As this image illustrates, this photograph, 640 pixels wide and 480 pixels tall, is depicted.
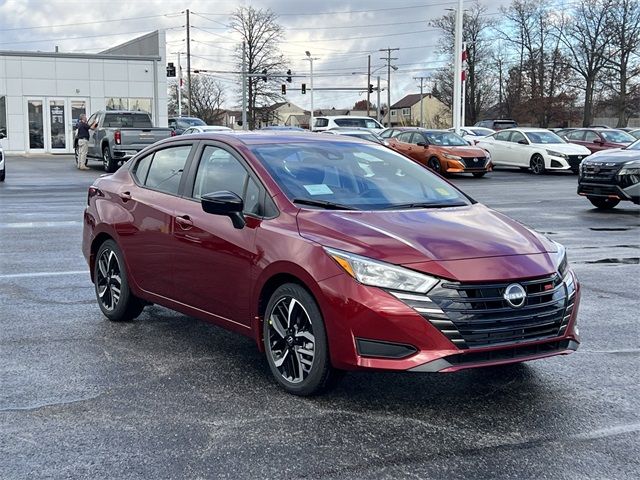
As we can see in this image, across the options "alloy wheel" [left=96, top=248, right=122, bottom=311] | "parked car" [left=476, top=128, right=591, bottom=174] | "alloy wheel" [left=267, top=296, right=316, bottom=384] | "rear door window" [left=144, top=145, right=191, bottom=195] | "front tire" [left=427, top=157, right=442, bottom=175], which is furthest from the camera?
"parked car" [left=476, top=128, right=591, bottom=174]

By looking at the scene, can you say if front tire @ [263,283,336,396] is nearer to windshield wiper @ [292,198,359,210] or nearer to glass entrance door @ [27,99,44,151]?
windshield wiper @ [292,198,359,210]

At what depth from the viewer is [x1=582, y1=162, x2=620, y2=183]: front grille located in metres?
14.9

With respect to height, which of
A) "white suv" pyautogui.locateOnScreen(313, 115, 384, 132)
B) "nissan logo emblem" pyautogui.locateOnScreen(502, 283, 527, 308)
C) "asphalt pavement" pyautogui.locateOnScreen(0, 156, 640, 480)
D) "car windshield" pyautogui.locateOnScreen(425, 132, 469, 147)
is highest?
"white suv" pyautogui.locateOnScreen(313, 115, 384, 132)

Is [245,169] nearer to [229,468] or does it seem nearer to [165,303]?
[165,303]

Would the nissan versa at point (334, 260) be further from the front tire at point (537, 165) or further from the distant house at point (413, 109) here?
the distant house at point (413, 109)

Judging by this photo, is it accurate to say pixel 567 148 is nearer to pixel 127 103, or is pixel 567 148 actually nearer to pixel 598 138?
pixel 598 138

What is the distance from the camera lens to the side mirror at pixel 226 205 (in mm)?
5000

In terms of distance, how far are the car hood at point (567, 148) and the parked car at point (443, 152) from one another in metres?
2.79

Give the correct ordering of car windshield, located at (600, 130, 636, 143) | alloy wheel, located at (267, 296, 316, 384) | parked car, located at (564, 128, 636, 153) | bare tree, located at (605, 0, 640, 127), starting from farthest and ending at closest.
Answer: bare tree, located at (605, 0, 640, 127), car windshield, located at (600, 130, 636, 143), parked car, located at (564, 128, 636, 153), alloy wheel, located at (267, 296, 316, 384)

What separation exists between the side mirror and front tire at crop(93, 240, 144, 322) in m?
1.62

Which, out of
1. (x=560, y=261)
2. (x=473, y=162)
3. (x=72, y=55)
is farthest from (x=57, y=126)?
(x=560, y=261)

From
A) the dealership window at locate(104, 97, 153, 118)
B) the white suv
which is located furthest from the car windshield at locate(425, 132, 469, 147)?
the dealership window at locate(104, 97, 153, 118)

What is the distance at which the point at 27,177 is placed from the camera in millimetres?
24359

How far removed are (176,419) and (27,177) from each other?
21.8m
